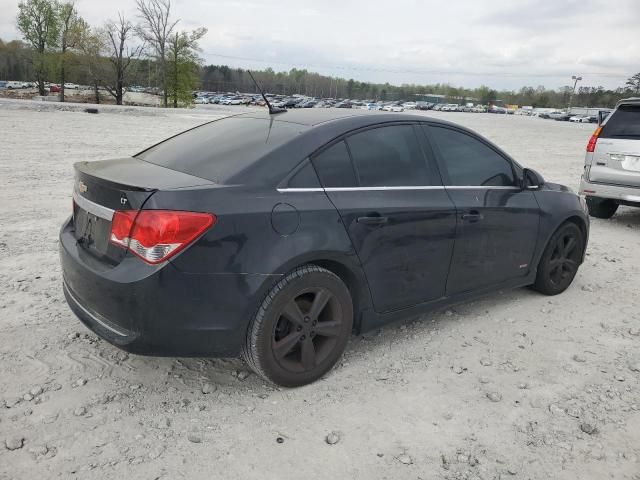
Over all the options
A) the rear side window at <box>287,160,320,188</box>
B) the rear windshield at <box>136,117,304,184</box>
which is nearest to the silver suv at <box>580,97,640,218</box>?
the rear windshield at <box>136,117,304,184</box>

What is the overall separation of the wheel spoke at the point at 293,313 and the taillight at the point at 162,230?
661 millimetres

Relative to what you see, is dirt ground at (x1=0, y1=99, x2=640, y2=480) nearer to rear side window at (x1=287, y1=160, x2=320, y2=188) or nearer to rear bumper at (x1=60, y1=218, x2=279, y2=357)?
rear bumper at (x1=60, y1=218, x2=279, y2=357)

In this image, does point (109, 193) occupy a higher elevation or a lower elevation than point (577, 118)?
lower

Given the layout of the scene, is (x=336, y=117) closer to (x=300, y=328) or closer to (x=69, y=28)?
(x=300, y=328)

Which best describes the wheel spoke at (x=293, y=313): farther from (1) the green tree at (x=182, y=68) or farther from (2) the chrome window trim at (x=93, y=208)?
(1) the green tree at (x=182, y=68)

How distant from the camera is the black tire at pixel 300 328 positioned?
2.93m

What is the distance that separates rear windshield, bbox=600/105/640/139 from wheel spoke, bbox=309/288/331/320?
6317 mm

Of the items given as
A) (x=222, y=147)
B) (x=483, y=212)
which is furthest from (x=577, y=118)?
(x=222, y=147)

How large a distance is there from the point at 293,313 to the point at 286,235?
1.52 feet

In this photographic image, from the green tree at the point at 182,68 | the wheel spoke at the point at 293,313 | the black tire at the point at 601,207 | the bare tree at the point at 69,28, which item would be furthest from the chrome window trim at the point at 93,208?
the bare tree at the point at 69,28

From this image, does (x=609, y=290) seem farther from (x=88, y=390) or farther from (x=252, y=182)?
(x=88, y=390)

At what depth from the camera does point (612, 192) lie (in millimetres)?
7582

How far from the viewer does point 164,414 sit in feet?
9.52

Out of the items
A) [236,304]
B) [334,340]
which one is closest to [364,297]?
[334,340]
